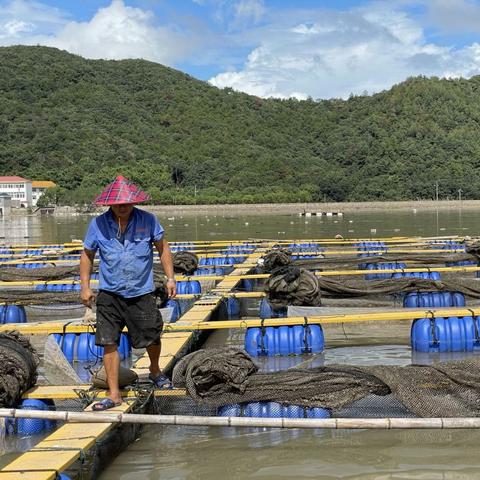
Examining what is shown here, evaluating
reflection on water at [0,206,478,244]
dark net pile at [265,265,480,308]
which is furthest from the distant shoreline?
dark net pile at [265,265,480,308]

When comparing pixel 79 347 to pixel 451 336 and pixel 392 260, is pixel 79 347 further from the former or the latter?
pixel 392 260

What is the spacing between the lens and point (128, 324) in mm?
5418

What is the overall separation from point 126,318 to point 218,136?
137955mm

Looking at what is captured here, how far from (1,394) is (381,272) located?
8.52m

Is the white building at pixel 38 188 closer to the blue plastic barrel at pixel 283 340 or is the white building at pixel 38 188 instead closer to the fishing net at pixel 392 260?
the fishing net at pixel 392 260

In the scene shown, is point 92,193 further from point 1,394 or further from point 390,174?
point 1,394

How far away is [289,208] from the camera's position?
310 feet

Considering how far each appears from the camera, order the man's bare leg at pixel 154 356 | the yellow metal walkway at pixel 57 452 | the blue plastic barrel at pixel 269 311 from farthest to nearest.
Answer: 1. the blue plastic barrel at pixel 269 311
2. the man's bare leg at pixel 154 356
3. the yellow metal walkway at pixel 57 452

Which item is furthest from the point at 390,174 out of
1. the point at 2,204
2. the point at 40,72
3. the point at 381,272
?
the point at 381,272

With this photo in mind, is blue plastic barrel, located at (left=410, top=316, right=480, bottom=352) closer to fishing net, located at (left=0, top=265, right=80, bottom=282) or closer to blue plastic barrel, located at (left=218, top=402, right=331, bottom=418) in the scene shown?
blue plastic barrel, located at (left=218, top=402, right=331, bottom=418)

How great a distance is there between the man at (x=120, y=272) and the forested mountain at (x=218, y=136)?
92.9 m

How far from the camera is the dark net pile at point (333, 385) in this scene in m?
5.52

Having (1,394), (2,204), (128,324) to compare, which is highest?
(2,204)

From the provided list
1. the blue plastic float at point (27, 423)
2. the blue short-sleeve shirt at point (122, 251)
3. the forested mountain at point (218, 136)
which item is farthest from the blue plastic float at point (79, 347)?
the forested mountain at point (218, 136)
